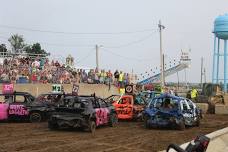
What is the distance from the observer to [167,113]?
22.5 metres

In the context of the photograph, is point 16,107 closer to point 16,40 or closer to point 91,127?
point 91,127

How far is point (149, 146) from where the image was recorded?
51.2 feet

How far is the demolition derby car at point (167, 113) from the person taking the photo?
22.5 m

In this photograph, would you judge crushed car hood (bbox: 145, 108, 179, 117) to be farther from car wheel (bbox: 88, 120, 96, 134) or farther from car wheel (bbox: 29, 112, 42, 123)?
car wheel (bbox: 29, 112, 42, 123)

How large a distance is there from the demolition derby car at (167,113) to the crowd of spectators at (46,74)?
14.4 metres

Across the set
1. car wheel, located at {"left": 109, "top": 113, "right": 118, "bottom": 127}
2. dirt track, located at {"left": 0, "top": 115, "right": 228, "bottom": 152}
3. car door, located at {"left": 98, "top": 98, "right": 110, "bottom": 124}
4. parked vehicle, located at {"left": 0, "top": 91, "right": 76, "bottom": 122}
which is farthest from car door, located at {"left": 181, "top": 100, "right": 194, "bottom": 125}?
parked vehicle, located at {"left": 0, "top": 91, "right": 76, "bottom": 122}

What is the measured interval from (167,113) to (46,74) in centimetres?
1699

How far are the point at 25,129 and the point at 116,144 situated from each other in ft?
19.6

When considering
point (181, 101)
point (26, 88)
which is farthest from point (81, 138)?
point (26, 88)

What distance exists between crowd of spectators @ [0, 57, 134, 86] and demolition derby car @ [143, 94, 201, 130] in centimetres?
1444

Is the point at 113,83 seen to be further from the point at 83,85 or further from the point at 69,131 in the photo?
the point at 69,131

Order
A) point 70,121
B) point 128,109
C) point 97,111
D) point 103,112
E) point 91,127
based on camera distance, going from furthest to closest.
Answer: point 128,109 → point 103,112 → point 97,111 → point 91,127 → point 70,121

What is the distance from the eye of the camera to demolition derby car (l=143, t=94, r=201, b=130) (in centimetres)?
2245

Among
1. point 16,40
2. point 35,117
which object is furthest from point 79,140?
point 16,40
